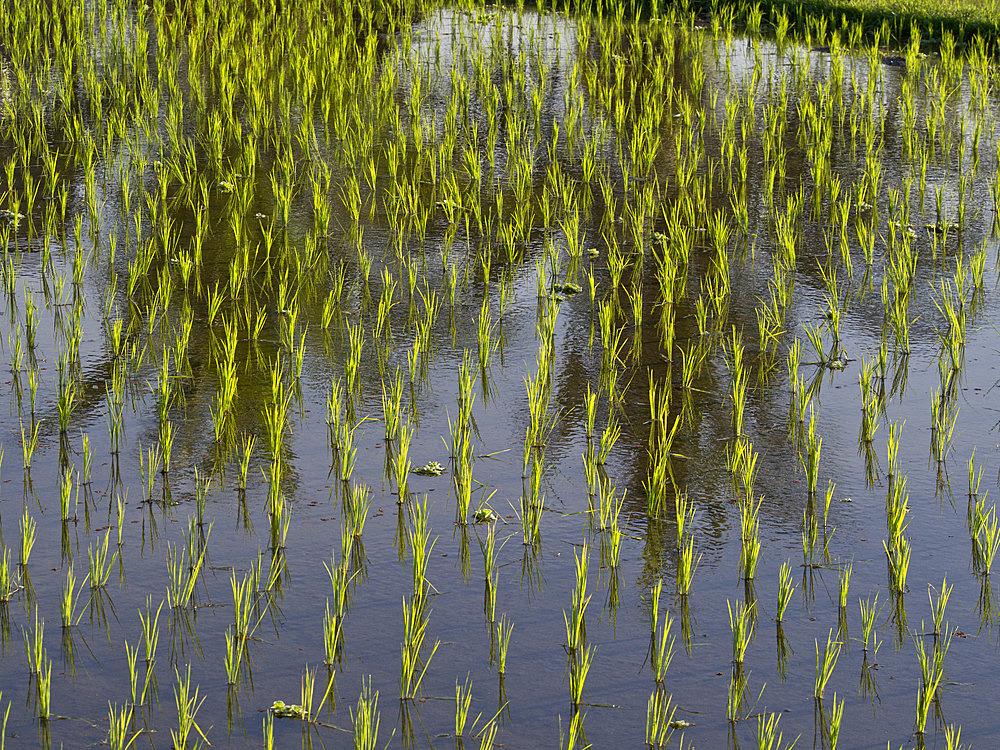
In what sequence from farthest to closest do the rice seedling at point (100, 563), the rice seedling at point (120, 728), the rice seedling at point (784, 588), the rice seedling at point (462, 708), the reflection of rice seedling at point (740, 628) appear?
the rice seedling at point (100, 563) < the rice seedling at point (784, 588) < the reflection of rice seedling at point (740, 628) < the rice seedling at point (462, 708) < the rice seedling at point (120, 728)

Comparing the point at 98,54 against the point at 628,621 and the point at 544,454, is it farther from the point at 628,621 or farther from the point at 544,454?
the point at 628,621

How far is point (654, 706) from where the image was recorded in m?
2.83

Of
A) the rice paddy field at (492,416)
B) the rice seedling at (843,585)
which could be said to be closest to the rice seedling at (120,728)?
the rice paddy field at (492,416)

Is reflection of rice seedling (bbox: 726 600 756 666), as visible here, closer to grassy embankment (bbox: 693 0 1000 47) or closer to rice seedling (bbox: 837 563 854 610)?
rice seedling (bbox: 837 563 854 610)

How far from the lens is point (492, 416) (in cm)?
434

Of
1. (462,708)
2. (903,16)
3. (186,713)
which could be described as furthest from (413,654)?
(903,16)

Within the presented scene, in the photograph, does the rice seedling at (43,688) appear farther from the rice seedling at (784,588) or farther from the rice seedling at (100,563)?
the rice seedling at (784,588)

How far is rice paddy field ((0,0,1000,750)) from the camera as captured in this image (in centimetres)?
290

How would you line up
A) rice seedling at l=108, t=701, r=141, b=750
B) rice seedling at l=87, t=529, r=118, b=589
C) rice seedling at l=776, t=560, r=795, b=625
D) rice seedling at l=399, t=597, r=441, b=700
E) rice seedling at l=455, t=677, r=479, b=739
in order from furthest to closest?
1. rice seedling at l=87, t=529, r=118, b=589
2. rice seedling at l=776, t=560, r=795, b=625
3. rice seedling at l=399, t=597, r=441, b=700
4. rice seedling at l=455, t=677, r=479, b=739
5. rice seedling at l=108, t=701, r=141, b=750

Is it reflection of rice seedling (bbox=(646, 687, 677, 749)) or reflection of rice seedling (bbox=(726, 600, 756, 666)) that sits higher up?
reflection of rice seedling (bbox=(726, 600, 756, 666))

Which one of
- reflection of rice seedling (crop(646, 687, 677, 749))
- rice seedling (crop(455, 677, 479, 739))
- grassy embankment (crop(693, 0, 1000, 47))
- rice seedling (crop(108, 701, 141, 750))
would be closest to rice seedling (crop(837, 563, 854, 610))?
reflection of rice seedling (crop(646, 687, 677, 749))

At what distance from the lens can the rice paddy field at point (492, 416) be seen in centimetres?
290

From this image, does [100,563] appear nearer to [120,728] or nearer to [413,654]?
[120,728]

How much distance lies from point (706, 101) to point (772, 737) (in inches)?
265
